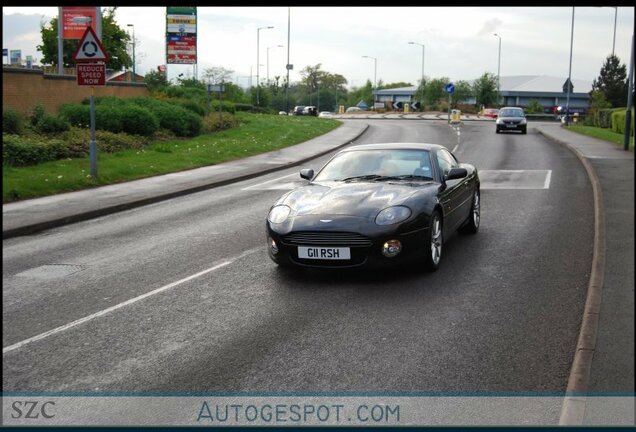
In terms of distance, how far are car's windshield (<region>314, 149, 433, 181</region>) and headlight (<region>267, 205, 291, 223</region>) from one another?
1.15 meters

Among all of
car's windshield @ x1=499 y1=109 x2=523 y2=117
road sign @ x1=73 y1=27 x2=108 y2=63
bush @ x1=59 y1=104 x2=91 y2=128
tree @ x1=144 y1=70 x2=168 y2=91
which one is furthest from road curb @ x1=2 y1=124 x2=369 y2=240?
car's windshield @ x1=499 y1=109 x2=523 y2=117

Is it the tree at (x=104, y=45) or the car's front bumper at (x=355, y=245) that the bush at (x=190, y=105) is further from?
the car's front bumper at (x=355, y=245)

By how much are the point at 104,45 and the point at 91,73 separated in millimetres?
43293

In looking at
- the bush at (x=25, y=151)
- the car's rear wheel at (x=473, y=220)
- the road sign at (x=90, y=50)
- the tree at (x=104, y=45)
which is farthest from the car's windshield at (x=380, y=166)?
the tree at (x=104, y=45)

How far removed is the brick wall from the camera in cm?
2388

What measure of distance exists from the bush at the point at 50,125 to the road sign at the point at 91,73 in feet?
21.0

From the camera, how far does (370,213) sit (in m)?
7.56

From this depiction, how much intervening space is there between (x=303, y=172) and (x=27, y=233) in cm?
557

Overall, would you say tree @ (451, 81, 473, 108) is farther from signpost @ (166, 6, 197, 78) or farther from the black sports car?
the black sports car

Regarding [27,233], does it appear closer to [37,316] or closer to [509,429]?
[37,316]

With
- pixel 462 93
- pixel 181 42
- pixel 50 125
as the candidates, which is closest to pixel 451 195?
pixel 50 125

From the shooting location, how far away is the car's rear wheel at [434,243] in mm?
7875
